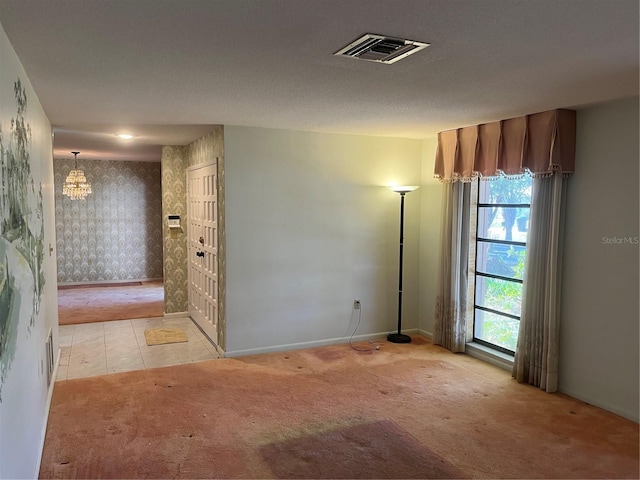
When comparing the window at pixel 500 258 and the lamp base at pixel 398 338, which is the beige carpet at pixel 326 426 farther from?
the lamp base at pixel 398 338

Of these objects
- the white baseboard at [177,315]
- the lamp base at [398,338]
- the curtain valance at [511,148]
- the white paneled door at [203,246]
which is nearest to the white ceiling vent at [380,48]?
the curtain valance at [511,148]

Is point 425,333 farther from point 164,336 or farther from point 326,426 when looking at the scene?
point 164,336

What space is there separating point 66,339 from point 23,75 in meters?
3.72

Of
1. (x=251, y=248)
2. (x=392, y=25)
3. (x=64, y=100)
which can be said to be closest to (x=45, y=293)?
(x=64, y=100)

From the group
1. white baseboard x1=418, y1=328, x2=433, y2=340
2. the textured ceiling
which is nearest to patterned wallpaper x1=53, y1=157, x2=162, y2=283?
the textured ceiling

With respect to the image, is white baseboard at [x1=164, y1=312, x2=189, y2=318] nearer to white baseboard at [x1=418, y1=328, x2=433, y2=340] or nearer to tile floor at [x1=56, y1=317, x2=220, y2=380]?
tile floor at [x1=56, y1=317, x2=220, y2=380]

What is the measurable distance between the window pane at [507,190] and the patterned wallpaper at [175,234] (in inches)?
154

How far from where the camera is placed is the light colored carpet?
5.46 m

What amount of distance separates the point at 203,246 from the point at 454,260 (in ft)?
9.42

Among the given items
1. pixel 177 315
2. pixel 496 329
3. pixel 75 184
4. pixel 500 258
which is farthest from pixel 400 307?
pixel 75 184

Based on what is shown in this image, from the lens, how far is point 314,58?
2480 millimetres

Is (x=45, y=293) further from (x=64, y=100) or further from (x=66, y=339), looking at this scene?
(x=66, y=339)

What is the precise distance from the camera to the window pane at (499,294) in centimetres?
462

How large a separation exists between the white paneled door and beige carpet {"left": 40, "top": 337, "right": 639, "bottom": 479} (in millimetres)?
998
